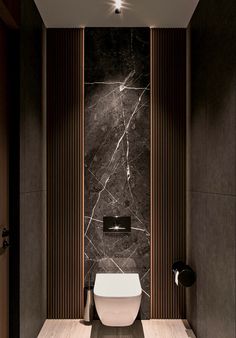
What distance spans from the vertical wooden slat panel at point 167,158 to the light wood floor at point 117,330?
0.20 m

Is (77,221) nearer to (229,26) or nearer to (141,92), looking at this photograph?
(141,92)

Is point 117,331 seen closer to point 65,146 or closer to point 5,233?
point 5,233

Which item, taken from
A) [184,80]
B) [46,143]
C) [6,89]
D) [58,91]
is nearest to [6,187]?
[6,89]

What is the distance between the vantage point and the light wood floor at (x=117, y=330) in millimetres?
2855

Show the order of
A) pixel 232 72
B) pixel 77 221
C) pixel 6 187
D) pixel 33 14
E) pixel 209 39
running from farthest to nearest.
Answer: pixel 77 221 < pixel 33 14 < pixel 209 39 < pixel 6 187 < pixel 232 72

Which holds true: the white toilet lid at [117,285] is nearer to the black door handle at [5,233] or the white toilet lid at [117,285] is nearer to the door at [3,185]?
the door at [3,185]

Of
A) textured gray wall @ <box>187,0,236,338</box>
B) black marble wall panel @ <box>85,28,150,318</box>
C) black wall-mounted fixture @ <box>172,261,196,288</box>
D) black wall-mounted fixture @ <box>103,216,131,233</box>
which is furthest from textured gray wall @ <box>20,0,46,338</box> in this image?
textured gray wall @ <box>187,0,236,338</box>

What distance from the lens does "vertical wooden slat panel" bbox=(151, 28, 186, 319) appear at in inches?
125

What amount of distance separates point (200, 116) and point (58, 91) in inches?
46.7

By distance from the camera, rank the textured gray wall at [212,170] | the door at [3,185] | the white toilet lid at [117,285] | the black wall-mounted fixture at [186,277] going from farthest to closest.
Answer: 1. the black wall-mounted fixture at [186,277]
2. the white toilet lid at [117,285]
3. the door at [3,185]
4. the textured gray wall at [212,170]

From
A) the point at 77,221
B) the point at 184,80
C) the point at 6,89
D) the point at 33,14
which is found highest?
the point at 33,14

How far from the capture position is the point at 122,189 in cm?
320

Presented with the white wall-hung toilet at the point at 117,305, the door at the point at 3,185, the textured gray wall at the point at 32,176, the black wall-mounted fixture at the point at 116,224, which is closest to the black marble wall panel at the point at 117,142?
the black wall-mounted fixture at the point at 116,224

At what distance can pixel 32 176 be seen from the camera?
271 cm
